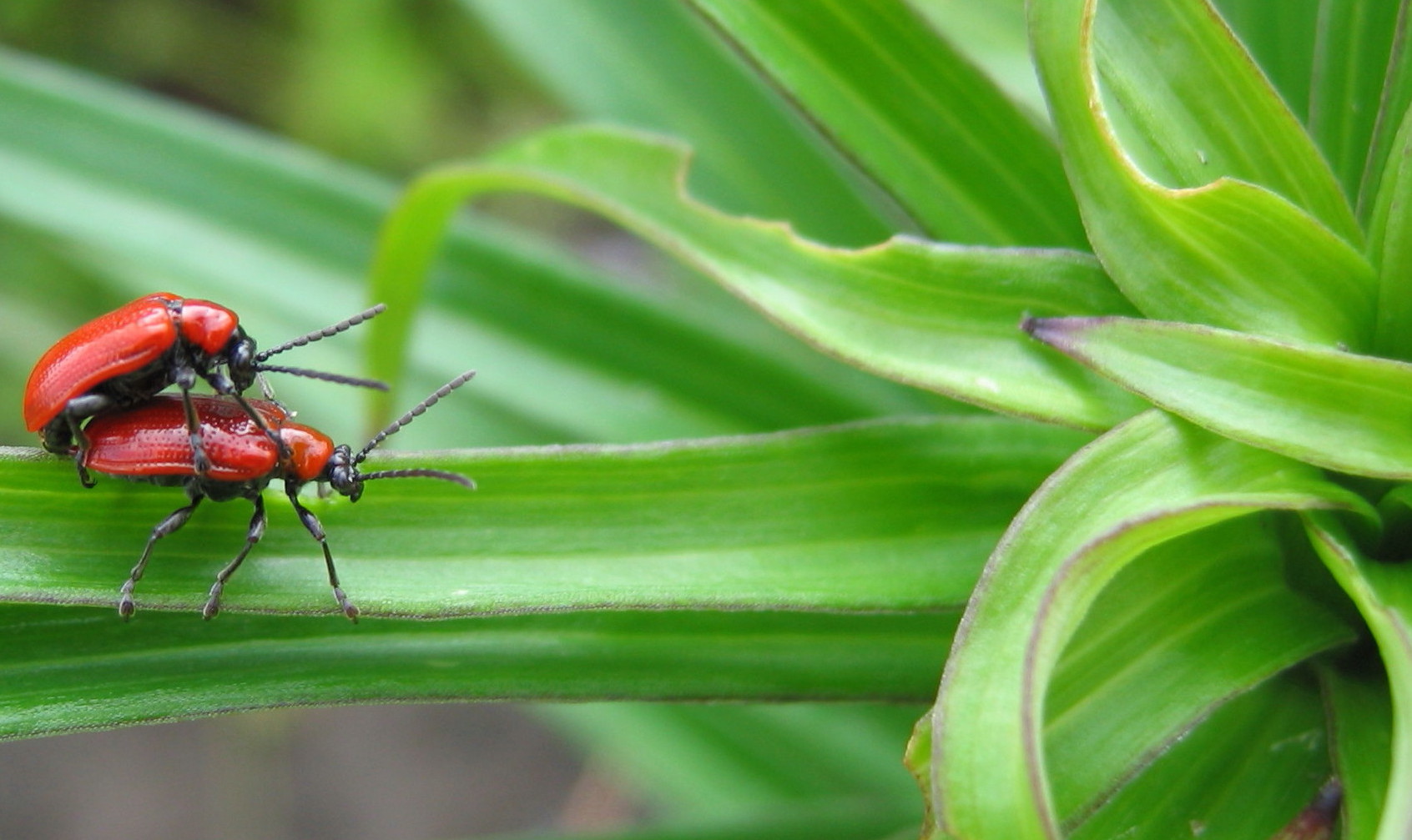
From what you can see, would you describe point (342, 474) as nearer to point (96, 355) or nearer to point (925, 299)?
point (96, 355)

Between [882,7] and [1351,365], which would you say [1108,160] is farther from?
[882,7]

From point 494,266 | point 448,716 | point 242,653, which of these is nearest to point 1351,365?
point 242,653

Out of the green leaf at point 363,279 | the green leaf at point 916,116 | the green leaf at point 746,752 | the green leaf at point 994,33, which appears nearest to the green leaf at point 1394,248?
the green leaf at point 916,116

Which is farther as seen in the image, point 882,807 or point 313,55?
point 313,55

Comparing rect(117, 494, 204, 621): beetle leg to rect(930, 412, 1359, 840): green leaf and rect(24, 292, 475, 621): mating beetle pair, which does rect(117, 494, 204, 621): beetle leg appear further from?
rect(930, 412, 1359, 840): green leaf

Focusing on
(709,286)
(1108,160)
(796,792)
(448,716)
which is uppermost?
(1108,160)

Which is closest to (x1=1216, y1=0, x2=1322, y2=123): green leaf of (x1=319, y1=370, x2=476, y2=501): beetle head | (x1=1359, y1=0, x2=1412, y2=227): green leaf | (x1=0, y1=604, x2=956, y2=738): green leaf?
(x1=1359, y1=0, x2=1412, y2=227): green leaf
